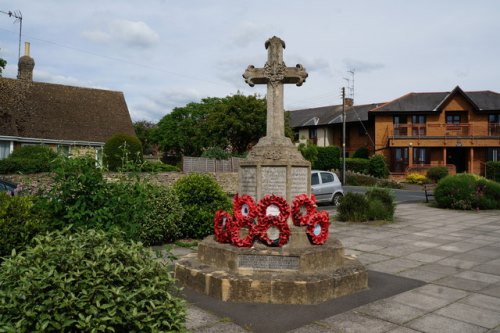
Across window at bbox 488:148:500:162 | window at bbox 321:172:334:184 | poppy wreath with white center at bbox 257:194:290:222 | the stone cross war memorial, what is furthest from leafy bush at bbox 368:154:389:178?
poppy wreath with white center at bbox 257:194:290:222

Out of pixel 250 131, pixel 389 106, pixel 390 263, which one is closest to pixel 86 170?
pixel 390 263

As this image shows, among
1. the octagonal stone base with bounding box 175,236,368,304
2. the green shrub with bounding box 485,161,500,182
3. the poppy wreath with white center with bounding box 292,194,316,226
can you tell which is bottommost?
the octagonal stone base with bounding box 175,236,368,304

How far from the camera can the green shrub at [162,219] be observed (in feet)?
31.5

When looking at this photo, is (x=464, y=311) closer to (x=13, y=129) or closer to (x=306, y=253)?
(x=306, y=253)

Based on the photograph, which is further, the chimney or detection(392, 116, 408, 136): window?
detection(392, 116, 408, 136): window

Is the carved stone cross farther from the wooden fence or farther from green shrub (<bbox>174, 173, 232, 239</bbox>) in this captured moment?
the wooden fence

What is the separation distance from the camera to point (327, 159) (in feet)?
139

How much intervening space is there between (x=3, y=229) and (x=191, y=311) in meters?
3.45

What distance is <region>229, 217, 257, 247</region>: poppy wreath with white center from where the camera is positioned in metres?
6.63

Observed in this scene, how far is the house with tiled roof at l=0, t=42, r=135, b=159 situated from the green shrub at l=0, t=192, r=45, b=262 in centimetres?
2033

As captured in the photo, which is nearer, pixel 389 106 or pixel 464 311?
pixel 464 311

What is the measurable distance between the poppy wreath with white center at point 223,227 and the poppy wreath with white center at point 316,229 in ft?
4.64

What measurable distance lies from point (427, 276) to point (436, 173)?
3251cm

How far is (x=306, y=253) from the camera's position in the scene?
626 cm
